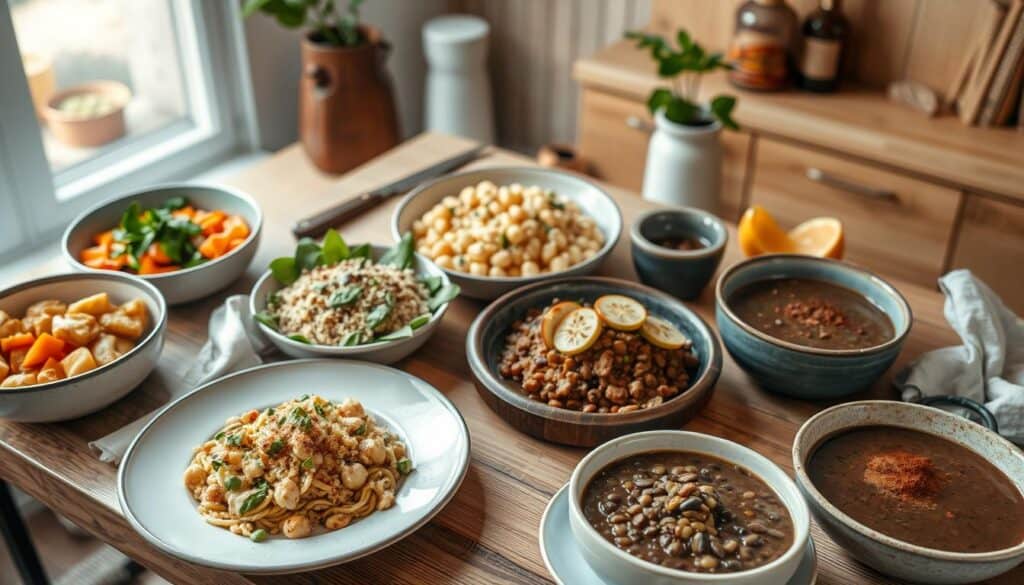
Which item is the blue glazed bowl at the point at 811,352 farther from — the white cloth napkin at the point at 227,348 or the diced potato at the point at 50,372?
the diced potato at the point at 50,372

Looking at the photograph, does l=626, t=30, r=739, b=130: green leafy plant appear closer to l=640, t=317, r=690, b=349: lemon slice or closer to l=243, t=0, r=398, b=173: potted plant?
l=243, t=0, r=398, b=173: potted plant

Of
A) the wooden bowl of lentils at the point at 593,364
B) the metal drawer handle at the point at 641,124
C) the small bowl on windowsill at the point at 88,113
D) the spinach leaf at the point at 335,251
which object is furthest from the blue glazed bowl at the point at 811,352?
the small bowl on windowsill at the point at 88,113

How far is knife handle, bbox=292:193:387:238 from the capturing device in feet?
6.31

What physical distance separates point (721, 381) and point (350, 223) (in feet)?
2.81

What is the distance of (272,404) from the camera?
1.46 m

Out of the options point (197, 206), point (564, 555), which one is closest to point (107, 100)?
point (197, 206)

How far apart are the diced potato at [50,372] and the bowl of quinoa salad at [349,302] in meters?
0.30

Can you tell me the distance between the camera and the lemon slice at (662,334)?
4.87 feet

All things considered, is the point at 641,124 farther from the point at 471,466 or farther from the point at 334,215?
the point at 471,466

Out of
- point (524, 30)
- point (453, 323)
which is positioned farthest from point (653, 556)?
point (524, 30)

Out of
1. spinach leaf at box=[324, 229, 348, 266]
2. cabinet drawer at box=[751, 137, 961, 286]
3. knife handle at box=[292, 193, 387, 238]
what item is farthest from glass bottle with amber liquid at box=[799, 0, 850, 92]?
spinach leaf at box=[324, 229, 348, 266]

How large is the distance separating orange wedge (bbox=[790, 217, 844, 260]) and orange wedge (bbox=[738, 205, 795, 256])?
0.08 feet

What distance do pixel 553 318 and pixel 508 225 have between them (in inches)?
12.2

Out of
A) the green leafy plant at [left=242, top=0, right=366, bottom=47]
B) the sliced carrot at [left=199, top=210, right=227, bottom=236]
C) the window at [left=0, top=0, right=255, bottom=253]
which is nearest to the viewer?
the sliced carrot at [left=199, top=210, right=227, bottom=236]
